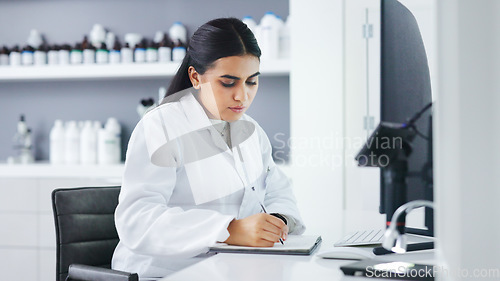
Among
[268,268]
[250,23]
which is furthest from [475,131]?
[250,23]

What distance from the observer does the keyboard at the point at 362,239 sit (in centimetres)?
111

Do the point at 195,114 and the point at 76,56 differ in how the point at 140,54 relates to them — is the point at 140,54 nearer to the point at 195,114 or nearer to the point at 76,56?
the point at 76,56

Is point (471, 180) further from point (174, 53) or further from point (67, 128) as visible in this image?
point (67, 128)

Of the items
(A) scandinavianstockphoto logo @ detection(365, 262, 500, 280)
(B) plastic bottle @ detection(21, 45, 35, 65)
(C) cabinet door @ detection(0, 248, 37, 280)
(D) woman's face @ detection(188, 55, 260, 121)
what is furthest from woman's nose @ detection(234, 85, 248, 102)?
(B) plastic bottle @ detection(21, 45, 35, 65)

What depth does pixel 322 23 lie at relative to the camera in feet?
8.76

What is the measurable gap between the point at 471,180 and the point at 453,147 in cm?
4

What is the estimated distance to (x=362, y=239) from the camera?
1.15m

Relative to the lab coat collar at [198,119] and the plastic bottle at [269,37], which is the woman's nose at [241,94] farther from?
the plastic bottle at [269,37]

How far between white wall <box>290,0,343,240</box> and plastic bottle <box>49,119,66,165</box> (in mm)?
1426

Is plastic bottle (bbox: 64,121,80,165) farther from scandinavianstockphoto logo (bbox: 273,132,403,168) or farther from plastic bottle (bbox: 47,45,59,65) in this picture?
scandinavianstockphoto logo (bbox: 273,132,403,168)

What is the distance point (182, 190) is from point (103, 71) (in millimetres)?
1850

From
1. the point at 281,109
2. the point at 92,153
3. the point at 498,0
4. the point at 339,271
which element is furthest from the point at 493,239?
the point at 92,153

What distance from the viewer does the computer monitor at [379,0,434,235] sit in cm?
94

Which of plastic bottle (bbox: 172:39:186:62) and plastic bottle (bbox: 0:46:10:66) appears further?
plastic bottle (bbox: 0:46:10:66)
